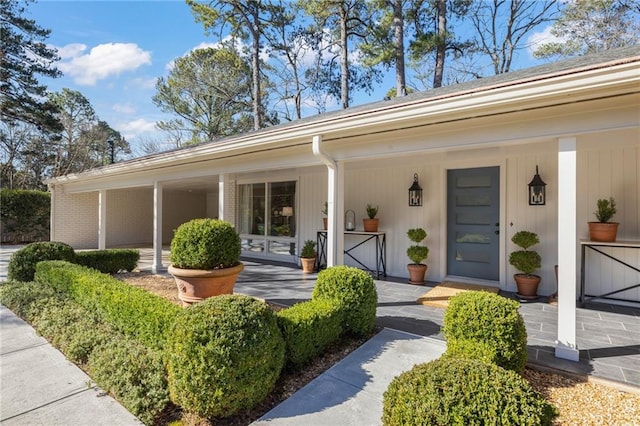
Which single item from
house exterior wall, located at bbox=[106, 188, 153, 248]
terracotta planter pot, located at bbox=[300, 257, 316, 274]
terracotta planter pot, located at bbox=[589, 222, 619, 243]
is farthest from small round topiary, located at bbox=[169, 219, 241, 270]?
house exterior wall, located at bbox=[106, 188, 153, 248]

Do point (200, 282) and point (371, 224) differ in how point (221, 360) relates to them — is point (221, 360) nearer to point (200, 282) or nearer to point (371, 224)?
point (200, 282)

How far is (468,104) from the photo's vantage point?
317 centimetres

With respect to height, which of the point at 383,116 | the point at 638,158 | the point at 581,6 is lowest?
the point at 638,158

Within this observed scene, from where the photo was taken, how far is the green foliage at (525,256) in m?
4.86

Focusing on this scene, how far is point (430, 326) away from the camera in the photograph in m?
3.81

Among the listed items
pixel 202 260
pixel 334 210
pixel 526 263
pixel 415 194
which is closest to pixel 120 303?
pixel 202 260

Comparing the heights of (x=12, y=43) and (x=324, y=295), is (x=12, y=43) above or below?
above

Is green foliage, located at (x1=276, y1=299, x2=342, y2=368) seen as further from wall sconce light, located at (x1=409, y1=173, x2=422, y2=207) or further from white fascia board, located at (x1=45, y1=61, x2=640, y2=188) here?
wall sconce light, located at (x1=409, y1=173, x2=422, y2=207)

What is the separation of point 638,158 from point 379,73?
11.3 meters

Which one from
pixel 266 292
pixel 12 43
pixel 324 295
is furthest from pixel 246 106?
pixel 324 295

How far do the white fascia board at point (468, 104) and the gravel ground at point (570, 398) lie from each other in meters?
2.42

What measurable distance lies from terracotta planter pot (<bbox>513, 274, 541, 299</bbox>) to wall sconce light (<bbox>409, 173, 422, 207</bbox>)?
217 cm

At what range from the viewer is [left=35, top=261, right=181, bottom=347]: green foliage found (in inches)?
124

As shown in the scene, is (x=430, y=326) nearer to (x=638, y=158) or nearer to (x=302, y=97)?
(x=638, y=158)
